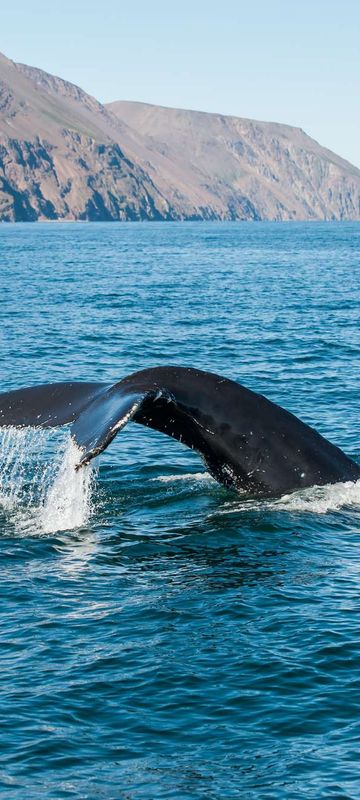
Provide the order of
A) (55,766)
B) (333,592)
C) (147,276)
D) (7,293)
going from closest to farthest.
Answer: (55,766)
(333,592)
(7,293)
(147,276)

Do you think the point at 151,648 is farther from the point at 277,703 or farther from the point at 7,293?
A: the point at 7,293

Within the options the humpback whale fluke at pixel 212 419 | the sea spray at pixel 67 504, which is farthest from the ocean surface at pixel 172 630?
the humpback whale fluke at pixel 212 419

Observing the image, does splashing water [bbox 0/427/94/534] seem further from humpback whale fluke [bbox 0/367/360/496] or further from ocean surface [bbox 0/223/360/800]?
humpback whale fluke [bbox 0/367/360/496]

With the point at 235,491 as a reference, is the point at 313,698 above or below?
below

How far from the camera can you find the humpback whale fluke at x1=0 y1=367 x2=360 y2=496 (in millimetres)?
10602

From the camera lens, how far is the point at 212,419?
1112 cm

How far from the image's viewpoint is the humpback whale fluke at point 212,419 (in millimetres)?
10602

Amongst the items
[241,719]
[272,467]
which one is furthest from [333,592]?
[241,719]

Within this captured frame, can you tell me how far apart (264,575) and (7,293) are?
4000 cm

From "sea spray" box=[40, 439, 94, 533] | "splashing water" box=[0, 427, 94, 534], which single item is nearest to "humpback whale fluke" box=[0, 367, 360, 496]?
"splashing water" box=[0, 427, 94, 534]

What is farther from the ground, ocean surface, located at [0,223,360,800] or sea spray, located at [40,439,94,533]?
sea spray, located at [40,439,94,533]

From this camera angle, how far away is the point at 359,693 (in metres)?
8.84

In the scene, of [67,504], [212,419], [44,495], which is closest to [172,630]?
[212,419]

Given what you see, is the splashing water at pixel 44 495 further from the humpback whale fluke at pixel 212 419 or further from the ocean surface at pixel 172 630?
the humpback whale fluke at pixel 212 419
